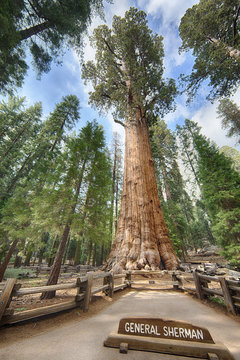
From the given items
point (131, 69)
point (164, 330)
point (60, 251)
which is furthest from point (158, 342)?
point (131, 69)

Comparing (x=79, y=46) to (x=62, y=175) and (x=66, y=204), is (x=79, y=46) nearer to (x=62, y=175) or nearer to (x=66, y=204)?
(x=62, y=175)

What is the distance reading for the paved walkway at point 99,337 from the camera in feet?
5.78

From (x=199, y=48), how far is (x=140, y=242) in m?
14.1

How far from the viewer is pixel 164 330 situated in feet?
6.10

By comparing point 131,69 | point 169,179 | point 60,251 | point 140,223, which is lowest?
point 60,251

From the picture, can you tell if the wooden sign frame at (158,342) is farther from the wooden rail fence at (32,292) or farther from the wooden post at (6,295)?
the wooden post at (6,295)

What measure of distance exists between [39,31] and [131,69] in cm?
746

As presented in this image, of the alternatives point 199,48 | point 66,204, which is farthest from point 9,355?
point 199,48

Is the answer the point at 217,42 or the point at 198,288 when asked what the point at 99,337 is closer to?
the point at 198,288

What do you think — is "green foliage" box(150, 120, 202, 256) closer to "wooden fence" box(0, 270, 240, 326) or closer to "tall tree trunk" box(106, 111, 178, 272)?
"tall tree trunk" box(106, 111, 178, 272)

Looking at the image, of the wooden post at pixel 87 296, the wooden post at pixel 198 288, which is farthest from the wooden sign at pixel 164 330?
the wooden post at pixel 198 288

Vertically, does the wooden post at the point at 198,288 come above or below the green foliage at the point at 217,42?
below

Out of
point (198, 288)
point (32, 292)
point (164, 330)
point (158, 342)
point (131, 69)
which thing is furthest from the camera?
point (131, 69)

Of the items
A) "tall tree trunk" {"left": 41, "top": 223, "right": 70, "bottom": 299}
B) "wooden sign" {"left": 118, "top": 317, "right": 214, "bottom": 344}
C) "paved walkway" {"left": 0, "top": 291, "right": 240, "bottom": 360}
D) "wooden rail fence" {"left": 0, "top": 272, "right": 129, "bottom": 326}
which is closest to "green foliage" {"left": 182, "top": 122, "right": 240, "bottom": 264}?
"paved walkway" {"left": 0, "top": 291, "right": 240, "bottom": 360}
